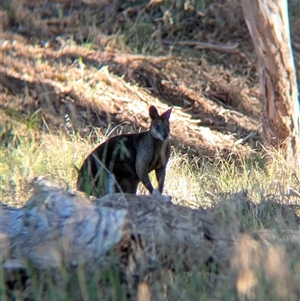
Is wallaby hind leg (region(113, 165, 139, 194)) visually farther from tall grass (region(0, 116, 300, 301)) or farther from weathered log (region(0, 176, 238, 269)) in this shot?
weathered log (region(0, 176, 238, 269))

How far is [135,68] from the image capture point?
12344 millimetres

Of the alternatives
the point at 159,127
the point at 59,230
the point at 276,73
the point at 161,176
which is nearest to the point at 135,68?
the point at 276,73

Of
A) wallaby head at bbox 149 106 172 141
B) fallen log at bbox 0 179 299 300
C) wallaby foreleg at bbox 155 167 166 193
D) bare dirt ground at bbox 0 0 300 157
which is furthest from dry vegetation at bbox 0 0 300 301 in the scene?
fallen log at bbox 0 179 299 300

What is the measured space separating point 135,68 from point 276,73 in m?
3.46

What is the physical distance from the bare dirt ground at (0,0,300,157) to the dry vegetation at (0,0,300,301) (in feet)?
0.06

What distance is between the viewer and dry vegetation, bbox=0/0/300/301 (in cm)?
757

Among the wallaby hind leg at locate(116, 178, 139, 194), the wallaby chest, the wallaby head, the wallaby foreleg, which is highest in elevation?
the wallaby head

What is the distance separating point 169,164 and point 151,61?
13.1ft

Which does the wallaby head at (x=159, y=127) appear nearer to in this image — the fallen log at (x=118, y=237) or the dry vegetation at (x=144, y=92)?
the dry vegetation at (x=144, y=92)

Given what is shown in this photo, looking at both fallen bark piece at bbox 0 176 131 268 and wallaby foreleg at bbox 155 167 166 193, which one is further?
wallaby foreleg at bbox 155 167 166 193

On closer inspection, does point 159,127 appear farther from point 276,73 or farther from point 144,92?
point 144,92

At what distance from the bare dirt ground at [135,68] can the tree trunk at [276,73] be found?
2.63 ft

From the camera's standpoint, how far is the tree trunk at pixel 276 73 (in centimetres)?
909

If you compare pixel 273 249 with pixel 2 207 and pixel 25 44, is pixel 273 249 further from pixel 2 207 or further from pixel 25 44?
pixel 25 44
